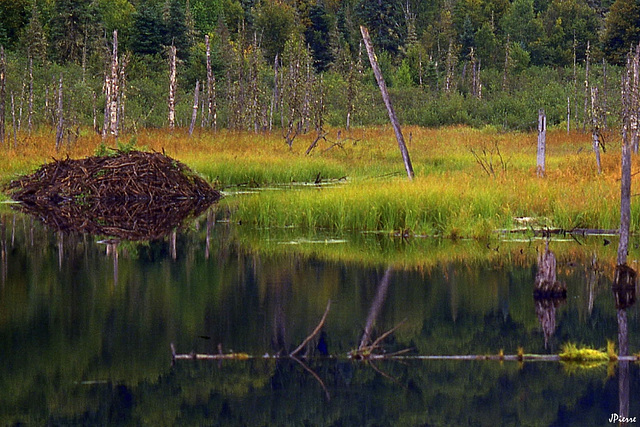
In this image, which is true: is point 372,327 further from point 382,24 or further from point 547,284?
point 382,24

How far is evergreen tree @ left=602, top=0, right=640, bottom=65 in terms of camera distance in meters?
53.3

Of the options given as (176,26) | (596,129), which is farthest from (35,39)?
(596,129)

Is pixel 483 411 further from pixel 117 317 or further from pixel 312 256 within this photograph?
pixel 312 256

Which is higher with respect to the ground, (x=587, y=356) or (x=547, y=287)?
(x=547, y=287)

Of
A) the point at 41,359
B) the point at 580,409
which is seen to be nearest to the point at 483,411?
the point at 580,409

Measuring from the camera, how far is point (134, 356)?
787 centimetres

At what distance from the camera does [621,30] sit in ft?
178

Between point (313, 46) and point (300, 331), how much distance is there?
196ft

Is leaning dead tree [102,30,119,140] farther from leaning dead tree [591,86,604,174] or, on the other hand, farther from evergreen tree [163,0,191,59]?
evergreen tree [163,0,191,59]

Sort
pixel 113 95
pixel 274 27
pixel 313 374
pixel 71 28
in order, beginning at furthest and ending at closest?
pixel 274 27 → pixel 71 28 → pixel 113 95 → pixel 313 374

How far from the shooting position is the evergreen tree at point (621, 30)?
175 ft

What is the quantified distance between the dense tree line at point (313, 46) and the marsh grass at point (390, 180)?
24.3 feet

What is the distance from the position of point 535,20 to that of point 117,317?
57710mm

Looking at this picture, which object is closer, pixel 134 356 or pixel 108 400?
pixel 108 400
